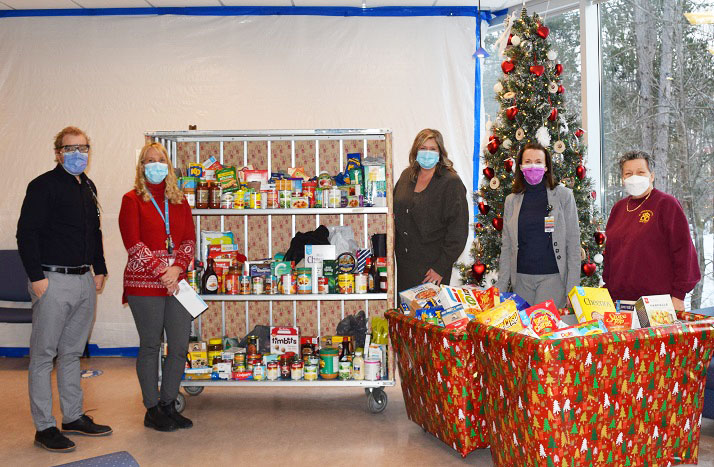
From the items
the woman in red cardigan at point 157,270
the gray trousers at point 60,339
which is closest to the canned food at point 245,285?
the woman in red cardigan at point 157,270

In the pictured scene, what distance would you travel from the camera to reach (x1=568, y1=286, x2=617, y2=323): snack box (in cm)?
300

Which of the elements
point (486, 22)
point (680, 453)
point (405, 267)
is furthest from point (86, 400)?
point (486, 22)

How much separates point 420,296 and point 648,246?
1234 mm

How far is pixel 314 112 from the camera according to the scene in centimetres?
592

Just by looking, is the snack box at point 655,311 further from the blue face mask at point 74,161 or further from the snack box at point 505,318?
the blue face mask at point 74,161

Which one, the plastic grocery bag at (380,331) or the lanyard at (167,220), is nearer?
the lanyard at (167,220)

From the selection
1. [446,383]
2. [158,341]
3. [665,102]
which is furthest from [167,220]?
[665,102]

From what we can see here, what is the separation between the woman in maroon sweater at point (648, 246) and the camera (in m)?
3.48

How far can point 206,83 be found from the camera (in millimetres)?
5930

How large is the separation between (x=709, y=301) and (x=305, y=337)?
305 centimetres

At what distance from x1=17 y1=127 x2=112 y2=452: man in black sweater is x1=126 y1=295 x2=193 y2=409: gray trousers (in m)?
0.28

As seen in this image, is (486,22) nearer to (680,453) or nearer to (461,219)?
(461,219)

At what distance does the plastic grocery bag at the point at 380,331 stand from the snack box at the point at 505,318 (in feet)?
4.67

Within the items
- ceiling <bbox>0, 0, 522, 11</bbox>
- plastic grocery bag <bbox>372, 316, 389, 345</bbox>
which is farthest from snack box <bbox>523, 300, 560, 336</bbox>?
ceiling <bbox>0, 0, 522, 11</bbox>
